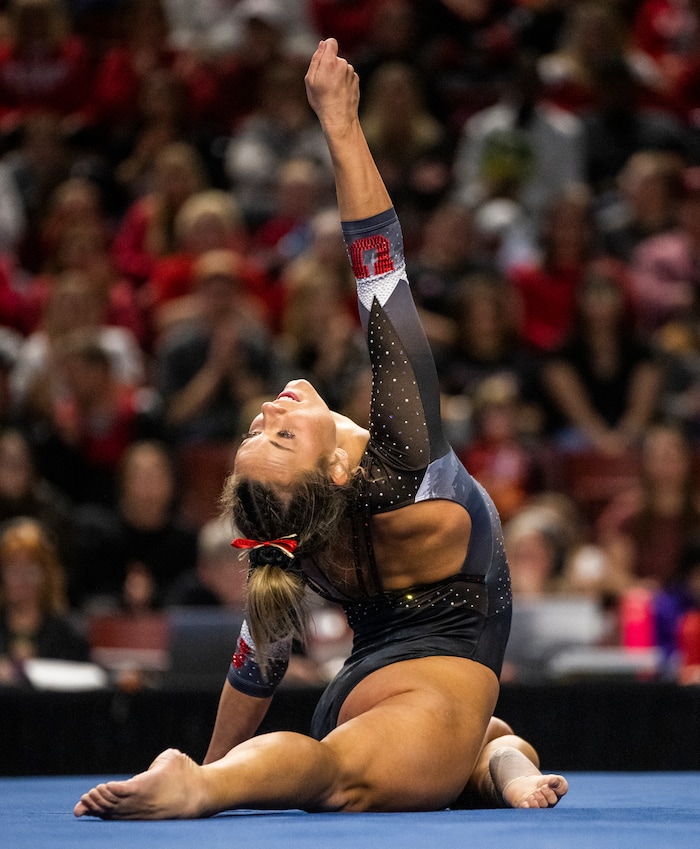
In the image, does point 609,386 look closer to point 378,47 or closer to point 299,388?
point 378,47

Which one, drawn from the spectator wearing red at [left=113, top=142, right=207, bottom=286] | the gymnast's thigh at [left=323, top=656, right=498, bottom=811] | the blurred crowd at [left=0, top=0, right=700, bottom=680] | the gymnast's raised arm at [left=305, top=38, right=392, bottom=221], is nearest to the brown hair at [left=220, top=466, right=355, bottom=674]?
the gymnast's thigh at [left=323, top=656, right=498, bottom=811]

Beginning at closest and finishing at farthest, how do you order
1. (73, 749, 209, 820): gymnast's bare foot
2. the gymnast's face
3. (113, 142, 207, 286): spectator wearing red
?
(73, 749, 209, 820): gymnast's bare foot < the gymnast's face < (113, 142, 207, 286): spectator wearing red

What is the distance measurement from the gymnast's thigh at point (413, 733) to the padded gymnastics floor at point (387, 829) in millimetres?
46

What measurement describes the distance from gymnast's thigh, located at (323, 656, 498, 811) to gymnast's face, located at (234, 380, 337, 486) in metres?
0.45

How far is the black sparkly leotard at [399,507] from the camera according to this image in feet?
9.01

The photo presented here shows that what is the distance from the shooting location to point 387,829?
2412 millimetres

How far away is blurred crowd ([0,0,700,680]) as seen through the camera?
225 inches

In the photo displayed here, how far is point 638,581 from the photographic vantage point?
222 inches

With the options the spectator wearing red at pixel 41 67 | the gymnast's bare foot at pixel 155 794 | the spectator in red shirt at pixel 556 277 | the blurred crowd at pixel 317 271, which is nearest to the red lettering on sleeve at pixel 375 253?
the gymnast's bare foot at pixel 155 794

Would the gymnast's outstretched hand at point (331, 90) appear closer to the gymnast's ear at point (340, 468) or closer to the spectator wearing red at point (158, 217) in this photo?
the gymnast's ear at point (340, 468)

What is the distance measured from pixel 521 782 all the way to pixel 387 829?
0.50 metres

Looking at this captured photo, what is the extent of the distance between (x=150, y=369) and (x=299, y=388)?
420 centimetres

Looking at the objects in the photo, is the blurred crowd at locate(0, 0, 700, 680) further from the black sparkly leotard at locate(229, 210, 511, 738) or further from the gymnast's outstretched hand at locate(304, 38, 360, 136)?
the gymnast's outstretched hand at locate(304, 38, 360, 136)

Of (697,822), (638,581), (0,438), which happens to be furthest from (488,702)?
(0,438)
